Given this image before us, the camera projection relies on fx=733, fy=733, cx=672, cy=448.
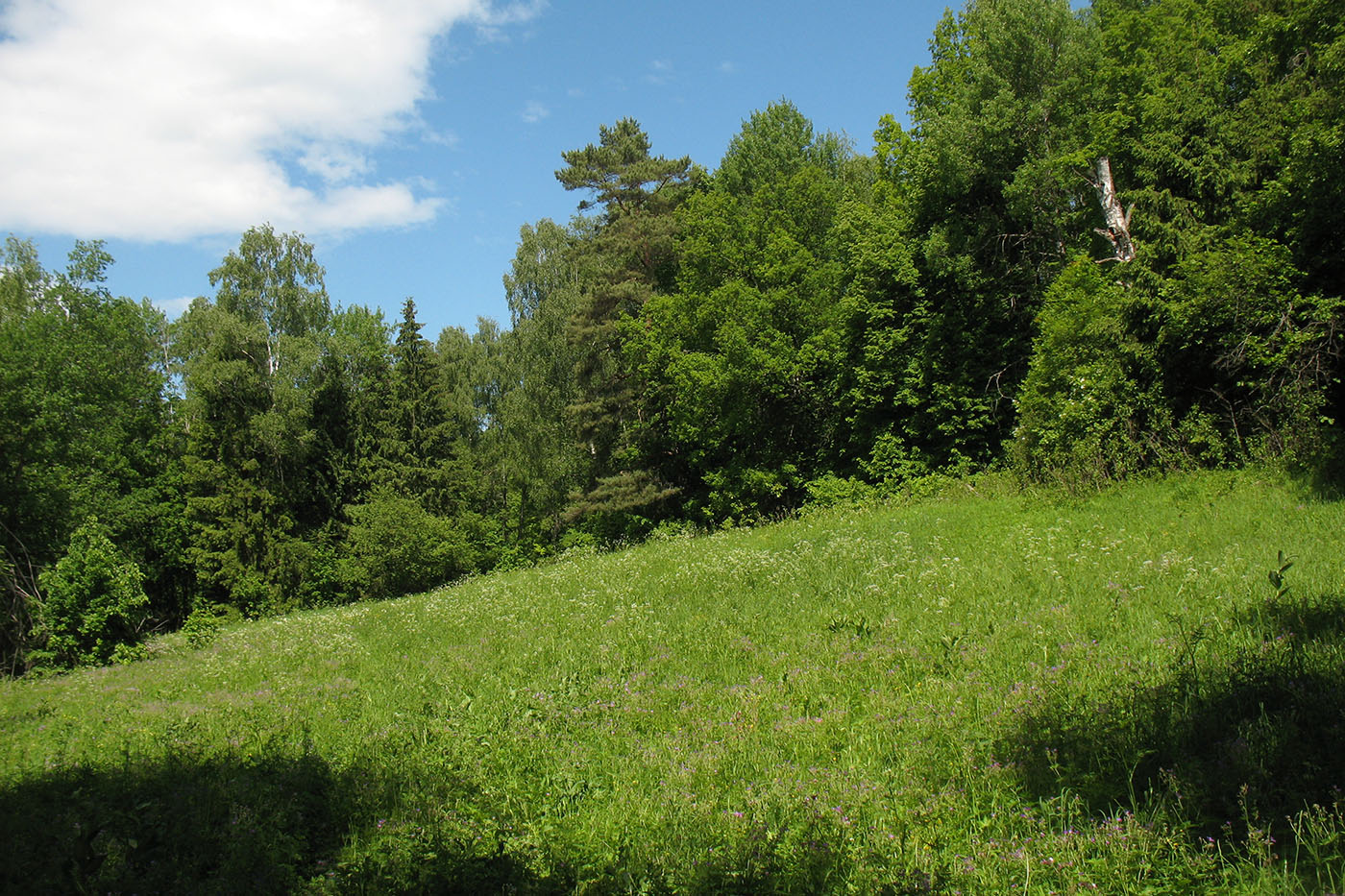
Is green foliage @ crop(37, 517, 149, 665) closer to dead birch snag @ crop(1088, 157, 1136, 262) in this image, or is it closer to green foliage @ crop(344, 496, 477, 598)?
green foliage @ crop(344, 496, 477, 598)

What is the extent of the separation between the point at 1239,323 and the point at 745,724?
510 inches

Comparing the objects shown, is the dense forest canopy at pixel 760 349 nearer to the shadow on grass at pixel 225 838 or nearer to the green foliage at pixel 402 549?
the green foliage at pixel 402 549

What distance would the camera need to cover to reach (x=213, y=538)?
37938mm

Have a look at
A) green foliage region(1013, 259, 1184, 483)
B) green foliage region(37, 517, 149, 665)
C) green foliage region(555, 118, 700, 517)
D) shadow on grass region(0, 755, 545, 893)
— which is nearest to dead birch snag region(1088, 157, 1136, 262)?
green foliage region(1013, 259, 1184, 483)

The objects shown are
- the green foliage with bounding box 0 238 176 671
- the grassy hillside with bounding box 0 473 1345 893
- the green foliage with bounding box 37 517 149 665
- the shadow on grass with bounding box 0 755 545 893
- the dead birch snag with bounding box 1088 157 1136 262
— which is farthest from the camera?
the green foliage with bounding box 0 238 176 671

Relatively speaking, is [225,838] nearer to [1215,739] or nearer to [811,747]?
[811,747]

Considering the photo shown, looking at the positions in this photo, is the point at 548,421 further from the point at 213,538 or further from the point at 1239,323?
the point at 1239,323

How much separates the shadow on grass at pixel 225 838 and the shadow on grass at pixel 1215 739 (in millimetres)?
3632

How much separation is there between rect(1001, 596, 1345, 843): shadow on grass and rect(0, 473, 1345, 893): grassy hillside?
2 centimetres

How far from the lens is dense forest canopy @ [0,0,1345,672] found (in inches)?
574

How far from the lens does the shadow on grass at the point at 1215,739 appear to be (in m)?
4.11

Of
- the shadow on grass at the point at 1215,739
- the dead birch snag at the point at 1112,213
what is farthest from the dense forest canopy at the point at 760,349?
the shadow on grass at the point at 1215,739

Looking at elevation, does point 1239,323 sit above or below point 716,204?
below

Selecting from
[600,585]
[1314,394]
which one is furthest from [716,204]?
[1314,394]
